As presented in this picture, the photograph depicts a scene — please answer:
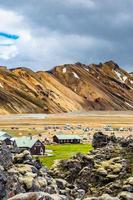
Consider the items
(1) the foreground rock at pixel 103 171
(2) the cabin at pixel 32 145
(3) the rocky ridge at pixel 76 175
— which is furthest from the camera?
(2) the cabin at pixel 32 145

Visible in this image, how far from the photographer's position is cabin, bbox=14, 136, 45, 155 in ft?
319

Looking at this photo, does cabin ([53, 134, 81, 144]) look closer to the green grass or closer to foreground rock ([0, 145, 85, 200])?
the green grass

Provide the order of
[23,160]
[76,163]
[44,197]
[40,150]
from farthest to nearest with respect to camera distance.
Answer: [40,150] → [76,163] → [23,160] → [44,197]

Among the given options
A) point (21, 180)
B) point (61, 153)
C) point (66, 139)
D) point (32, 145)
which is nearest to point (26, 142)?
point (32, 145)

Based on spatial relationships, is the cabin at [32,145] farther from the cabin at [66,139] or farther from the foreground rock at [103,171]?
the foreground rock at [103,171]

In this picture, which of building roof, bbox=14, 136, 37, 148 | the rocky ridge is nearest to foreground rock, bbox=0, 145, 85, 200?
the rocky ridge

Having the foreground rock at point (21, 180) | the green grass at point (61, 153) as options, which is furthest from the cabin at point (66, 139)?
the foreground rock at point (21, 180)

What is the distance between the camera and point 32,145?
100188 mm

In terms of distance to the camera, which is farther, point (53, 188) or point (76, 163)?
point (76, 163)

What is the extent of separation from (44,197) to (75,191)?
21007mm

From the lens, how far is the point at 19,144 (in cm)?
10112

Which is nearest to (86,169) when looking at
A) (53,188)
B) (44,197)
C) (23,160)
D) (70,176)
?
(70,176)

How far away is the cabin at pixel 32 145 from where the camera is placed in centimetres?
9720

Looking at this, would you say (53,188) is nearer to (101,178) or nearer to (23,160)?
(23,160)
